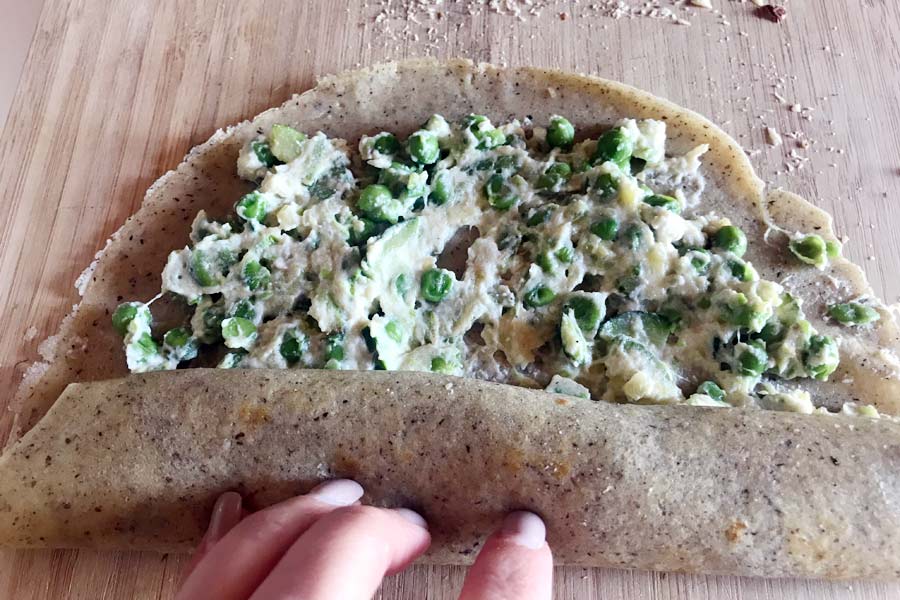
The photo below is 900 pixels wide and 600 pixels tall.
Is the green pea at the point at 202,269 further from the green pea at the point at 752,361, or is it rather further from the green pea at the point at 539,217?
the green pea at the point at 752,361

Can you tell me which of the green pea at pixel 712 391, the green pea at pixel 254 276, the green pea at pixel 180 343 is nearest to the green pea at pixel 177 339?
the green pea at pixel 180 343

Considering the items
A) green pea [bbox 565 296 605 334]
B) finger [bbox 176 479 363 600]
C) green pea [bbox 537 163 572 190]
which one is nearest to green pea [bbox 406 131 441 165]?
green pea [bbox 537 163 572 190]

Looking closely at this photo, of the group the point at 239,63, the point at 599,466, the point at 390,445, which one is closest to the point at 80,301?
the point at 239,63

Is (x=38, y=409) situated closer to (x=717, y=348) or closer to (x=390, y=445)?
(x=390, y=445)

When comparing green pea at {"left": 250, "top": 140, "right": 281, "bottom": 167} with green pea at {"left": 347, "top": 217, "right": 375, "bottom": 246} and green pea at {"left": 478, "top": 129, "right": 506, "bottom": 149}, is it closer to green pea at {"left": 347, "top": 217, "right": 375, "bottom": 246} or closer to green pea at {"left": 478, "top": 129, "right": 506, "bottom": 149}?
green pea at {"left": 347, "top": 217, "right": 375, "bottom": 246}

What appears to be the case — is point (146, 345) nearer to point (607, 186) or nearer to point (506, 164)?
point (506, 164)
